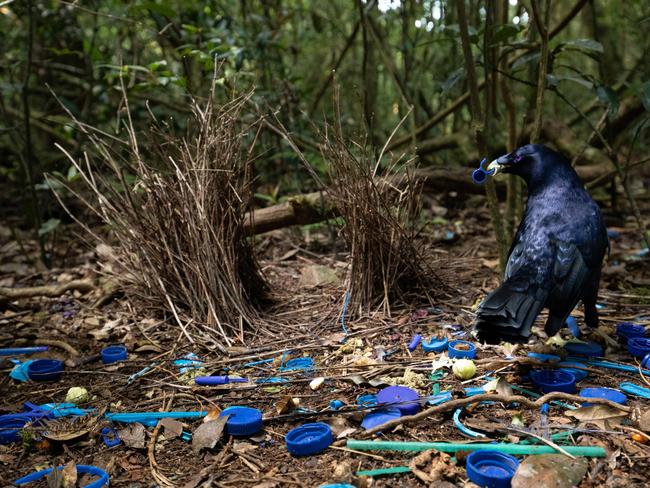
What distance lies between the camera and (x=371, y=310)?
8.50ft

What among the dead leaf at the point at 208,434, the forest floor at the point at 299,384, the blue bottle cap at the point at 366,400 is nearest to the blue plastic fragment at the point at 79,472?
the forest floor at the point at 299,384

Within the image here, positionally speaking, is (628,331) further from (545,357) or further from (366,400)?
(366,400)

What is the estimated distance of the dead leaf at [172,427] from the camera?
1.71 meters

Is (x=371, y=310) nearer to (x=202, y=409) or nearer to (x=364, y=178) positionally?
(x=364, y=178)

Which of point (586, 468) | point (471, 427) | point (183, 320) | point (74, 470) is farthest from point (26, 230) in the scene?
point (586, 468)

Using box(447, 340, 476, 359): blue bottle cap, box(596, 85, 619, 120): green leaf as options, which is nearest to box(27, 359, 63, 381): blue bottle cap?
box(447, 340, 476, 359): blue bottle cap

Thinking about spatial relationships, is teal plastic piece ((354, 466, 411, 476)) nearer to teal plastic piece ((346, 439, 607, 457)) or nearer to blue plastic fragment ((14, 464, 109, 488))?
teal plastic piece ((346, 439, 607, 457))

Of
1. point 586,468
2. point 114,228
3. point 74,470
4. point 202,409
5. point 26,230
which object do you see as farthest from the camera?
point 26,230

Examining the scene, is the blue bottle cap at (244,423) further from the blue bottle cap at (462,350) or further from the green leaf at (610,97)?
the green leaf at (610,97)

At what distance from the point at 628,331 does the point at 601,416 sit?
739 mm

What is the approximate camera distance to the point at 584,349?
83.2 inches

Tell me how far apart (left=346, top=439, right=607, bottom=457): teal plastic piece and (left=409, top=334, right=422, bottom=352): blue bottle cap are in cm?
69

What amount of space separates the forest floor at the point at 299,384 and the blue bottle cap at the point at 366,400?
26 mm

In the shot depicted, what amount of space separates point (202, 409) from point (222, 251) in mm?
808
